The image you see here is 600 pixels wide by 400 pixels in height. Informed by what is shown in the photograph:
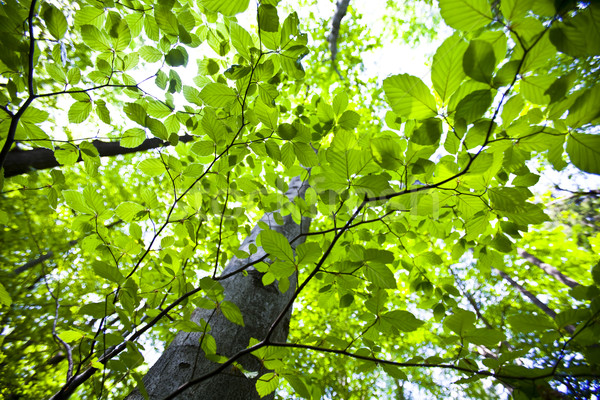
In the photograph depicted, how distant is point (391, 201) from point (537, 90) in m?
0.44

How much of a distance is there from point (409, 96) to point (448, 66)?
0.08 m

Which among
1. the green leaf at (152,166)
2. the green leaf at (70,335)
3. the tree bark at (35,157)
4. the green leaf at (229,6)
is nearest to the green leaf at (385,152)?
the green leaf at (229,6)

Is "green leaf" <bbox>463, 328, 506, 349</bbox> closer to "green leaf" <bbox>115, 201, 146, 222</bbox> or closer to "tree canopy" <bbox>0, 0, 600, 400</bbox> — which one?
"tree canopy" <bbox>0, 0, 600, 400</bbox>

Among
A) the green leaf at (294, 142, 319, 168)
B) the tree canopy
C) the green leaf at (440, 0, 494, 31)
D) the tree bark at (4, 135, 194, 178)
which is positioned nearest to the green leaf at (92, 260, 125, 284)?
the tree canopy

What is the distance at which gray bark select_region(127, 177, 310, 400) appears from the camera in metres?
0.82

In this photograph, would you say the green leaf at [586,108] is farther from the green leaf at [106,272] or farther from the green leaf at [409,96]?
Result: the green leaf at [106,272]

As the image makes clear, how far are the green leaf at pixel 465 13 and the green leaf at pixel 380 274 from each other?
58 centimetres

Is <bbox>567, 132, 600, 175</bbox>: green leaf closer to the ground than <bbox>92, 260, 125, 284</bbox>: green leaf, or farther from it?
farther from it

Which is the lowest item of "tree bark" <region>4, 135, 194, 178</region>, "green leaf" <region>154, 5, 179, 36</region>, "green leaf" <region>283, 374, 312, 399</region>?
"green leaf" <region>283, 374, 312, 399</region>

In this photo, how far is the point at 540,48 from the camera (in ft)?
1.48

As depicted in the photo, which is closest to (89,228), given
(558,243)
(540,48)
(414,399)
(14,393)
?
(540,48)

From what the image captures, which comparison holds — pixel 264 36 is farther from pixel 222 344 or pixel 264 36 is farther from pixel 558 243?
pixel 558 243

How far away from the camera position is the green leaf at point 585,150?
520mm

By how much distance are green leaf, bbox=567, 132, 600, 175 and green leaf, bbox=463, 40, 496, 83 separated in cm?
29
